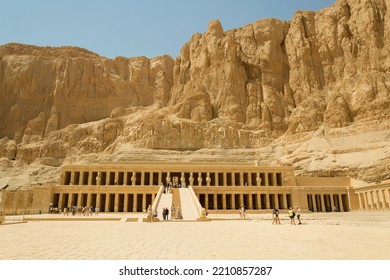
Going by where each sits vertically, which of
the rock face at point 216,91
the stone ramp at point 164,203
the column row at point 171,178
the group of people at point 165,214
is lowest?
the group of people at point 165,214

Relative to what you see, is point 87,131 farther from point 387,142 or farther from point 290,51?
point 387,142

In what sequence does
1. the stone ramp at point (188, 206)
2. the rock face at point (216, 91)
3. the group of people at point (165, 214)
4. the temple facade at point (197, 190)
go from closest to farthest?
the group of people at point (165, 214)
the stone ramp at point (188, 206)
the temple facade at point (197, 190)
the rock face at point (216, 91)

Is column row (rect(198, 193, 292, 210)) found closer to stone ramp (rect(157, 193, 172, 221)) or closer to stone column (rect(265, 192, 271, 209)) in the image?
stone column (rect(265, 192, 271, 209))

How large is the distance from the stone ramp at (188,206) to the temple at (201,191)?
27 centimetres

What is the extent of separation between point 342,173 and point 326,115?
83.8ft

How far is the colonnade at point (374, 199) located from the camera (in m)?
47.0

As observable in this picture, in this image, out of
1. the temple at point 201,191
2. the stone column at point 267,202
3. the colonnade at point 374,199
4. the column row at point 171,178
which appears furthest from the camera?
the column row at point 171,178

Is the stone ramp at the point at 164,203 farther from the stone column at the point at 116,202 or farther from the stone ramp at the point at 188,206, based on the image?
the stone column at the point at 116,202

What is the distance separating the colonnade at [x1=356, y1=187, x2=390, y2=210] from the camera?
46969 millimetres

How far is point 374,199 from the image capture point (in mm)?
49406

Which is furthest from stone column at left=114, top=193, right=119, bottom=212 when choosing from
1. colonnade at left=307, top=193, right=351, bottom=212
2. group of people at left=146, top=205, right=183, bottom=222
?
colonnade at left=307, top=193, right=351, bottom=212

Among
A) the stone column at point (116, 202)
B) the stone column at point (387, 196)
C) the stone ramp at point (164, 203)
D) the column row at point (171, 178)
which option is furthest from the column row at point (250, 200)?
the stone column at point (387, 196)

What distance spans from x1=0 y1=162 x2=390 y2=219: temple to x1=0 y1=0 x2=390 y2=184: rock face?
9047 mm

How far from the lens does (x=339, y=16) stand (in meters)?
94.3
